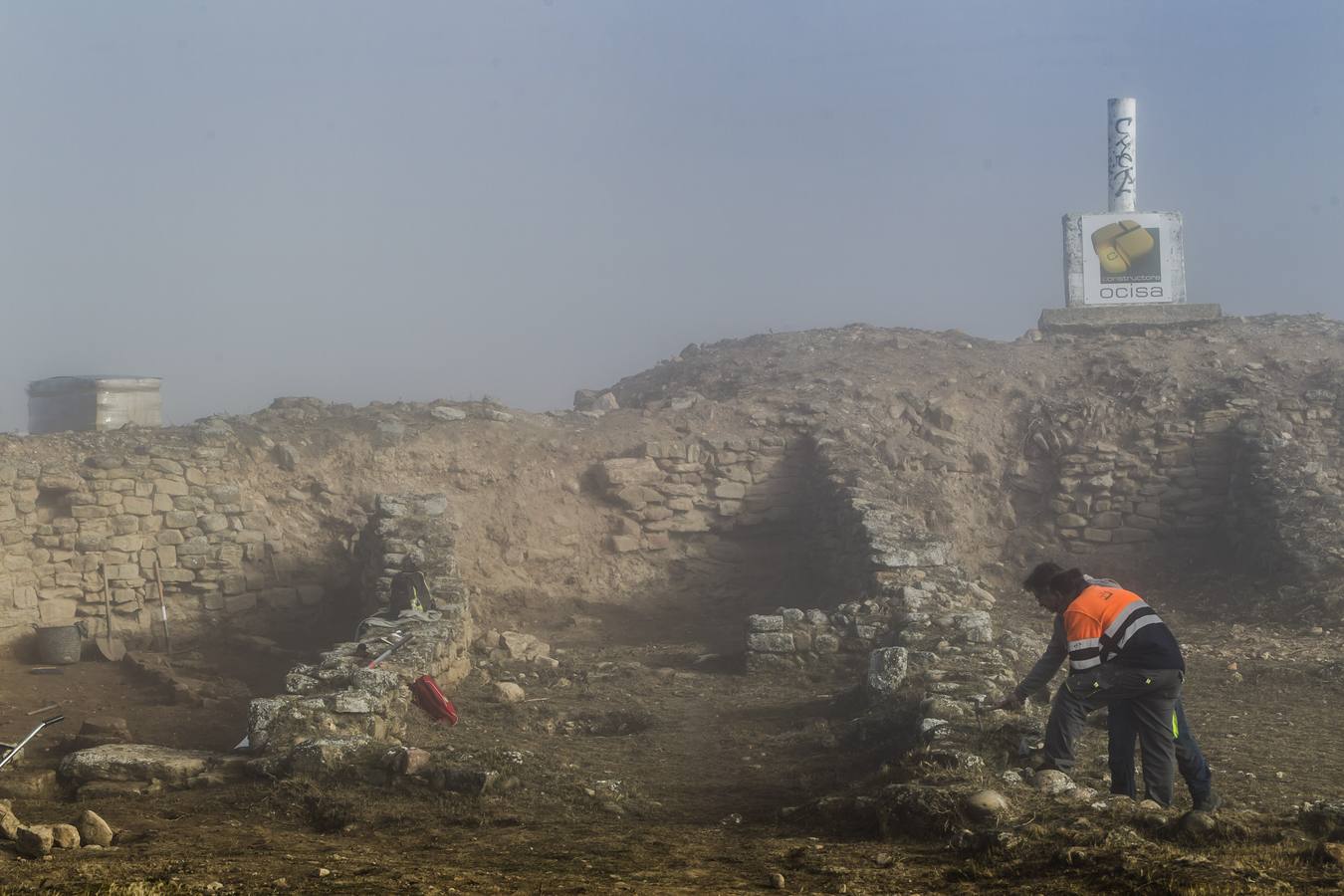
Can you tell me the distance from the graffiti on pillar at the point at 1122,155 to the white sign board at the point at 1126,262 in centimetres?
68

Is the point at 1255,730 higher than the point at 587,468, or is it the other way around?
the point at 587,468

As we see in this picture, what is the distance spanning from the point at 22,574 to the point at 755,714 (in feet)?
25.7

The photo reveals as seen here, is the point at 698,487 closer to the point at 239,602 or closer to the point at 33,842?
the point at 239,602

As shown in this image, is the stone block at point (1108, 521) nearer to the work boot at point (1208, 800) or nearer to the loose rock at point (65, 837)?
the work boot at point (1208, 800)

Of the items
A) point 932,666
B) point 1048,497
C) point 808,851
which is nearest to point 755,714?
point 932,666

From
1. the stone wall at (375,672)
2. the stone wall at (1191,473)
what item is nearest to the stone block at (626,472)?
the stone wall at (375,672)

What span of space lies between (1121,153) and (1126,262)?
2.00 metres

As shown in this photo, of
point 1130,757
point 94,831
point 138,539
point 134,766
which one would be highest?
point 138,539

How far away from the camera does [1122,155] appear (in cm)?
2028

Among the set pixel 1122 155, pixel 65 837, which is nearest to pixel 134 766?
pixel 65 837

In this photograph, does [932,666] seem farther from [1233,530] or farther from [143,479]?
[143,479]

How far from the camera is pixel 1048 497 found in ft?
50.5

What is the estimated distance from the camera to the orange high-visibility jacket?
245 inches

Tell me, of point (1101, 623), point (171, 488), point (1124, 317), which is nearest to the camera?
point (1101, 623)
